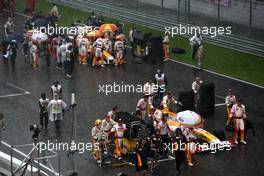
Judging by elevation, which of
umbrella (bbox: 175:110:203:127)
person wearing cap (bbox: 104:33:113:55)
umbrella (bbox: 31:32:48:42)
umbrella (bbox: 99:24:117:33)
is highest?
umbrella (bbox: 99:24:117:33)

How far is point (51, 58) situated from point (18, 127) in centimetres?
1225

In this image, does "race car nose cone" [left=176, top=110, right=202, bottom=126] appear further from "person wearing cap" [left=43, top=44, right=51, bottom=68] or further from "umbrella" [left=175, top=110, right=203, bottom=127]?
"person wearing cap" [left=43, top=44, right=51, bottom=68]

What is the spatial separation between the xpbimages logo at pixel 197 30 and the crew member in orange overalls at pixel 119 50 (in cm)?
711

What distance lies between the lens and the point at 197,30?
5875cm

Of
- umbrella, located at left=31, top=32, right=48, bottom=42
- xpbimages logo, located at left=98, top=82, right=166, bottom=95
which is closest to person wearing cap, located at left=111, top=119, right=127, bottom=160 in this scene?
xpbimages logo, located at left=98, top=82, right=166, bottom=95

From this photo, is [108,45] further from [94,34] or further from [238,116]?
[238,116]

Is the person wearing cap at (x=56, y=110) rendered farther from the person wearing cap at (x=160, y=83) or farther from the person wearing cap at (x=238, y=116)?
the person wearing cap at (x=238, y=116)

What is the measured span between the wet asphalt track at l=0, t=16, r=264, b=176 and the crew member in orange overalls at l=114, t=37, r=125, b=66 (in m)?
0.42

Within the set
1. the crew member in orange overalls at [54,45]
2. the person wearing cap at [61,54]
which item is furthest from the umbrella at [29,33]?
the person wearing cap at [61,54]

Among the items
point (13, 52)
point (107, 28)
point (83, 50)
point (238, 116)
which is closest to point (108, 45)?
point (83, 50)

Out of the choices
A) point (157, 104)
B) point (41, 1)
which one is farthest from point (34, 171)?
point (41, 1)

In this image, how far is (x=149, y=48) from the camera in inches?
2078

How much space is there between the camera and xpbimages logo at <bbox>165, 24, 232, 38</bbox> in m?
58.6

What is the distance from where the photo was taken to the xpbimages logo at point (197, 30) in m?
58.6
